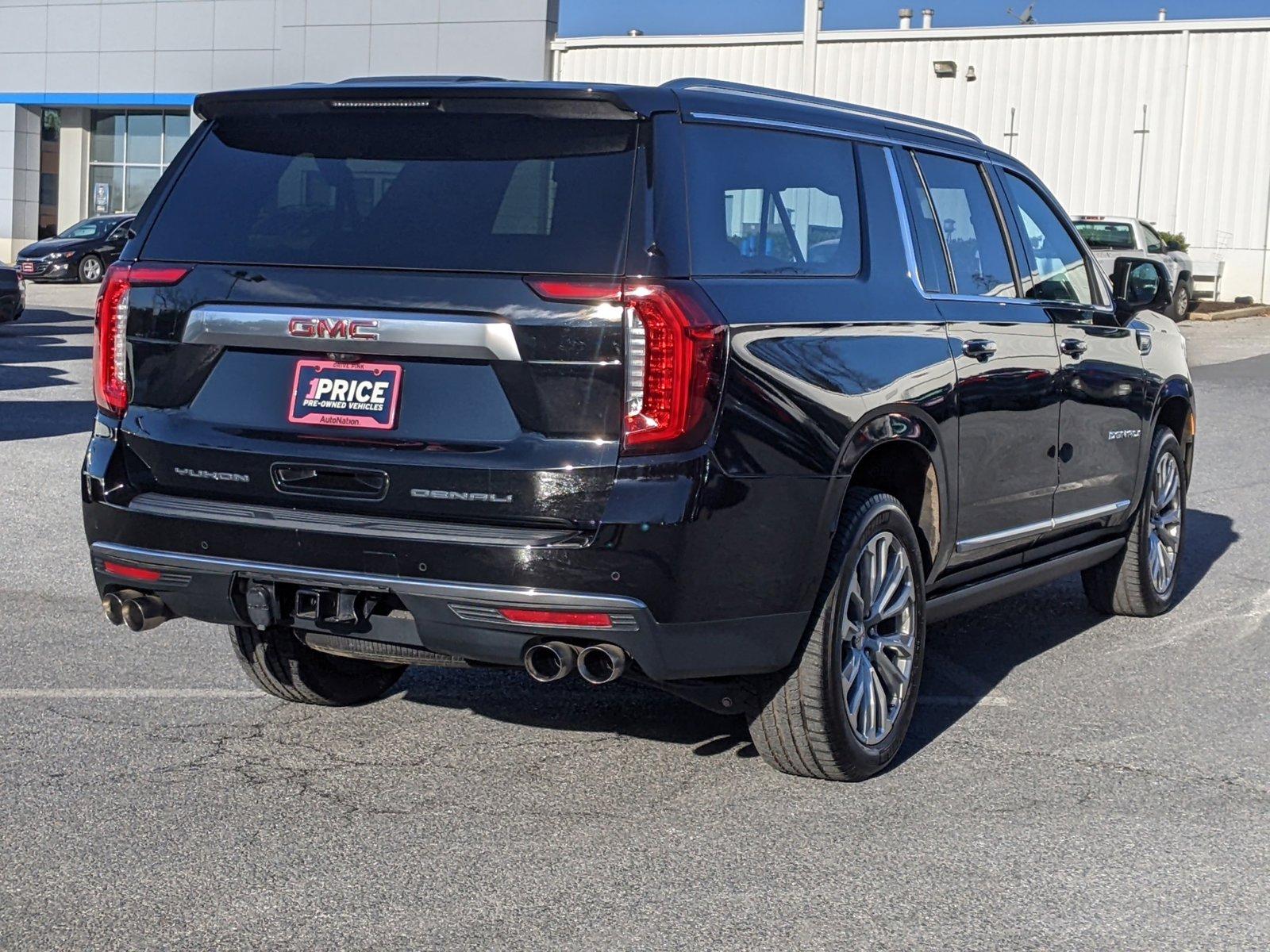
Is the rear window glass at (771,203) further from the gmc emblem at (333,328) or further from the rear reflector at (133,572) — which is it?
the rear reflector at (133,572)

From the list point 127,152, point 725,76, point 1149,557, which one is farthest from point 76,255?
point 1149,557

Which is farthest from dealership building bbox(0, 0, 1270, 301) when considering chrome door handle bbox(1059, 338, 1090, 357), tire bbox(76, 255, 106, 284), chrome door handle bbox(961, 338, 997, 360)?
chrome door handle bbox(961, 338, 997, 360)

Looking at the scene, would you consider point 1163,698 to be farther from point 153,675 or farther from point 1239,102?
point 1239,102

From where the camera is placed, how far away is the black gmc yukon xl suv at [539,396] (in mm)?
4340

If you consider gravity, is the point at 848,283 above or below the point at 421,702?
above

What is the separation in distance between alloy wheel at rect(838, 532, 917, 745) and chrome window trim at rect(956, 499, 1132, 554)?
1.63 feet

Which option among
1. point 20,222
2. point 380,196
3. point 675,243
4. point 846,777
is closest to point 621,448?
point 675,243

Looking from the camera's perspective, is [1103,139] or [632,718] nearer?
[632,718]

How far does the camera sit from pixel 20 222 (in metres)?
46.0

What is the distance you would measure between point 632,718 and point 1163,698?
77.9 inches

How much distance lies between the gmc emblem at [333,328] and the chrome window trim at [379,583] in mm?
595

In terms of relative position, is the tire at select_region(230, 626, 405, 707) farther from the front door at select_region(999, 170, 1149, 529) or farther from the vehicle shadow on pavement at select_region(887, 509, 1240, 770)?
the front door at select_region(999, 170, 1149, 529)

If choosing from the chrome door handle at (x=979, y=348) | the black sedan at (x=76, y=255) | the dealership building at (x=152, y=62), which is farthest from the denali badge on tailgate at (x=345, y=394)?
the dealership building at (x=152, y=62)

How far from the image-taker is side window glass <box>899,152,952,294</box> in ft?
18.5
